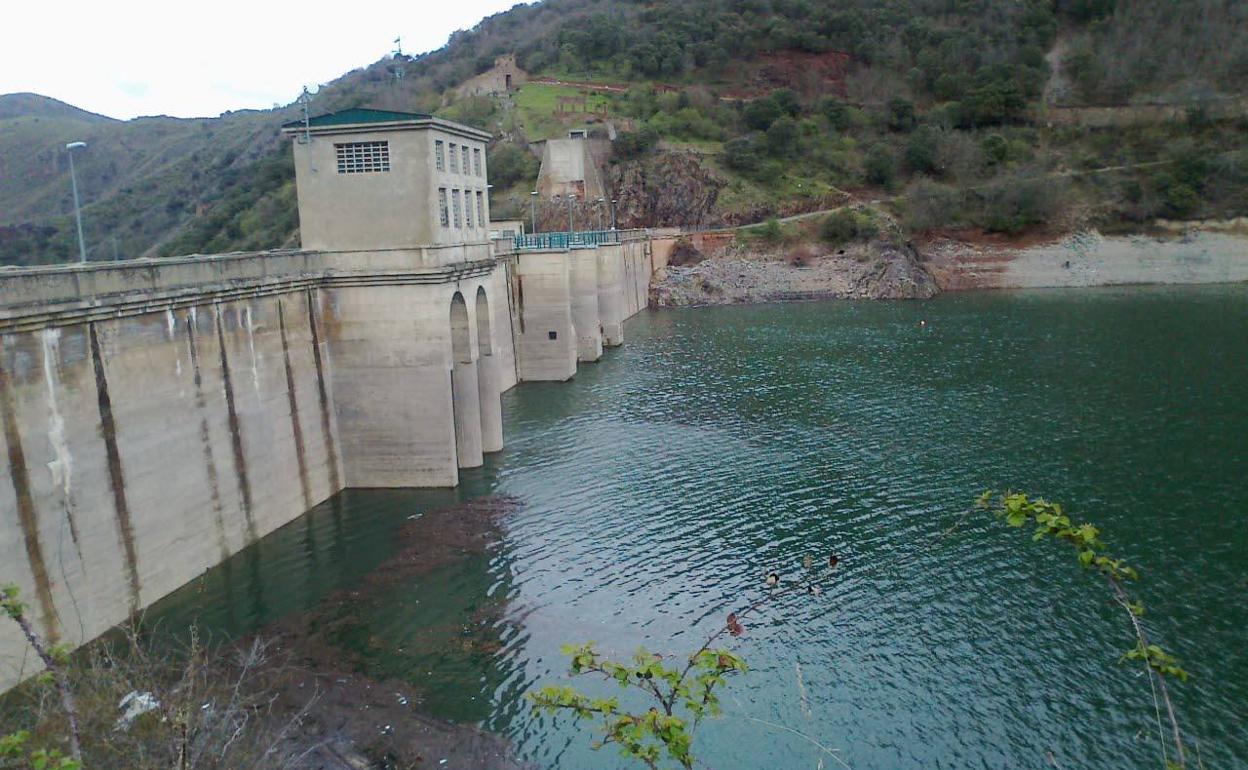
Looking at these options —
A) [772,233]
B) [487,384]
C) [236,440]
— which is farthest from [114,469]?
[772,233]

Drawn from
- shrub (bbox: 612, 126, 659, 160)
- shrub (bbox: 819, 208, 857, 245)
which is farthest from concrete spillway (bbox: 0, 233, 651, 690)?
shrub (bbox: 612, 126, 659, 160)

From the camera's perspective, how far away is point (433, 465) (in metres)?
29.4

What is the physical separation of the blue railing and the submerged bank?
22589mm

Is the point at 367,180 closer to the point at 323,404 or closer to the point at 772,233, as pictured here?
the point at 323,404

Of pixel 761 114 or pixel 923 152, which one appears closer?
pixel 923 152

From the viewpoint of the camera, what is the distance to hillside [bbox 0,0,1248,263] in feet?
280

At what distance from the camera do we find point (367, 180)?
29.2 meters

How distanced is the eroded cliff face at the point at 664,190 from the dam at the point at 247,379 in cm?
5829

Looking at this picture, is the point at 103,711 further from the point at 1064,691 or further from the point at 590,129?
the point at 590,129

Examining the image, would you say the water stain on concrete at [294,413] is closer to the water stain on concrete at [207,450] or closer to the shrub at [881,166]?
the water stain on concrete at [207,450]

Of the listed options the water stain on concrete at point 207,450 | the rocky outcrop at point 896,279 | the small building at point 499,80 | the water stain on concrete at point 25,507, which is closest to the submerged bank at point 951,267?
the rocky outcrop at point 896,279

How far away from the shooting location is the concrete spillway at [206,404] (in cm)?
1836

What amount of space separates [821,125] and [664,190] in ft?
72.0

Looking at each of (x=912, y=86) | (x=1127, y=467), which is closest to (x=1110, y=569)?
(x=1127, y=467)
